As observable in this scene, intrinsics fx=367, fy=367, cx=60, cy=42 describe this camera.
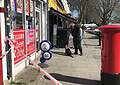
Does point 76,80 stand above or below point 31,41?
below

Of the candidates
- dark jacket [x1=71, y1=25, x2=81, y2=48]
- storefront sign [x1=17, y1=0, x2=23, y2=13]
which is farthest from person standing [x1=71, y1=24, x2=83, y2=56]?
storefront sign [x1=17, y1=0, x2=23, y2=13]

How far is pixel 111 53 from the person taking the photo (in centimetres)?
930

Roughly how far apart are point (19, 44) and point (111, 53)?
3180 mm

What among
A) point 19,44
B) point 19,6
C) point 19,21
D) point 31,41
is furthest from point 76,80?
point 31,41

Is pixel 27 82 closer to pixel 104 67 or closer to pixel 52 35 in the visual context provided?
pixel 104 67

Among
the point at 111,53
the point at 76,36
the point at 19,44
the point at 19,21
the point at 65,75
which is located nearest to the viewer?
the point at 111,53

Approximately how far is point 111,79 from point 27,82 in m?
2.16

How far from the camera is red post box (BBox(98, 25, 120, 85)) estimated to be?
920 centimetres

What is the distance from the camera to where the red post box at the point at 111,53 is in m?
9.20

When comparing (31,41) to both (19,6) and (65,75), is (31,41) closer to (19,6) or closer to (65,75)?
(19,6)

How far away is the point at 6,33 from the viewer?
9.36m

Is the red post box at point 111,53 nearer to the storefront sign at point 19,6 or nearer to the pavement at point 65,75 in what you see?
the pavement at point 65,75

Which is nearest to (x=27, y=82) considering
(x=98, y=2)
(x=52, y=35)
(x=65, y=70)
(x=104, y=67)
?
(x=104, y=67)

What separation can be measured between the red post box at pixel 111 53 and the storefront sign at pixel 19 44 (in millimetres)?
2626
